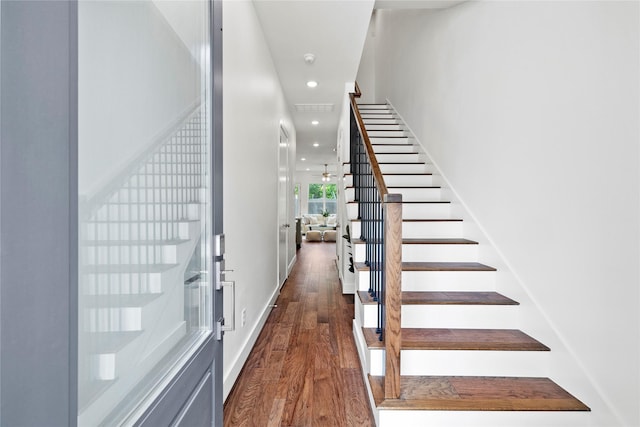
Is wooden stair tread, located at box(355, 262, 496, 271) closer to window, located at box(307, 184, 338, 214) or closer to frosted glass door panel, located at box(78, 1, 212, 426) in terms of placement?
frosted glass door panel, located at box(78, 1, 212, 426)

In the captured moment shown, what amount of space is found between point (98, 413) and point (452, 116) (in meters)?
3.15

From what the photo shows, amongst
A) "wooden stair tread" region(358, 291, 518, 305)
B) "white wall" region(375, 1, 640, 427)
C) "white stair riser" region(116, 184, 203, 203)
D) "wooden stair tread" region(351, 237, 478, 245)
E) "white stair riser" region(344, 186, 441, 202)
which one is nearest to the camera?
"white stair riser" region(116, 184, 203, 203)

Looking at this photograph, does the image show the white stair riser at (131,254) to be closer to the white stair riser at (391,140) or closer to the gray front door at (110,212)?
the gray front door at (110,212)

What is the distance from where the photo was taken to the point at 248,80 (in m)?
2.37

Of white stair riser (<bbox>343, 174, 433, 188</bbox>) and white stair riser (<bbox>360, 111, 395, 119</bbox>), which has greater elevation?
white stair riser (<bbox>360, 111, 395, 119</bbox>)

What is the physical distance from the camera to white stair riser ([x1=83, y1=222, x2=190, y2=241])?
630mm

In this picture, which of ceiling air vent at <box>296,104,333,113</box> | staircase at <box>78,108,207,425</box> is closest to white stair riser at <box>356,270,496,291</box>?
staircase at <box>78,108,207,425</box>

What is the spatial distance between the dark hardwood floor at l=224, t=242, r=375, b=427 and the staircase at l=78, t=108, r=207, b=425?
1113 mm

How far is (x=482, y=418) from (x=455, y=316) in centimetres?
60

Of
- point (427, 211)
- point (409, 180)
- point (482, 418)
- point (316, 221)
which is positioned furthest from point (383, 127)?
point (316, 221)

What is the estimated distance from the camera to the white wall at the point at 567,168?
1290mm

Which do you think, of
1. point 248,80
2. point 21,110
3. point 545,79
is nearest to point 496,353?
point 545,79

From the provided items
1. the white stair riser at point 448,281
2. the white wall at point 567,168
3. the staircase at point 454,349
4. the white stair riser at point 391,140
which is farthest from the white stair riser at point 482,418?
the white stair riser at point 391,140

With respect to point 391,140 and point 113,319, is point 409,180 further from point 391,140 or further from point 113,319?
point 113,319
